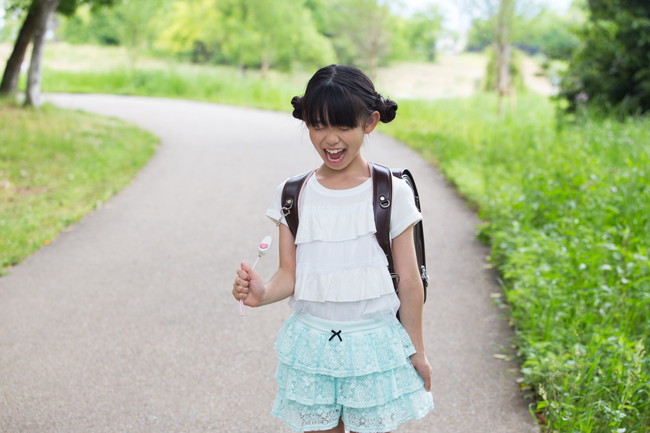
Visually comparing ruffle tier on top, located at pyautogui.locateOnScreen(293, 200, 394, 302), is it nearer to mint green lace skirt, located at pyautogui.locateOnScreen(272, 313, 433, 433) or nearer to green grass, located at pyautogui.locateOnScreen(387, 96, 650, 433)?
mint green lace skirt, located at pyautogui.locateOnScreen(272, 313, 433, 433)

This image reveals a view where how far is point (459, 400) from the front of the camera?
13.4 ft

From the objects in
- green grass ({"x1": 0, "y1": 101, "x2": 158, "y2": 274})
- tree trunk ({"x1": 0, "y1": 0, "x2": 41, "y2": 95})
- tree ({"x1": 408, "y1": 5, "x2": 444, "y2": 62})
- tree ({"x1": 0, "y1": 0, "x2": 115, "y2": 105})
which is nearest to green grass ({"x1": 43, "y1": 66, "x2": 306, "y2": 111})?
tree ({"x1": 0, "y1": 0, "x2": 115, "y2": 105})

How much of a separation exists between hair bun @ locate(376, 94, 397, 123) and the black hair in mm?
17

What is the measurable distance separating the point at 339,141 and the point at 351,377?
0.71 metres

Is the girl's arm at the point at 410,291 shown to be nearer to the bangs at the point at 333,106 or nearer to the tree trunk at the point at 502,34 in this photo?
the bangs at the point at 333,106

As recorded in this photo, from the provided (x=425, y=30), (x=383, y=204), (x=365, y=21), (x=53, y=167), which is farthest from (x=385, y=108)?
(x=425, y=30)

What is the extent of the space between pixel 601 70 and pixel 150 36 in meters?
33.6

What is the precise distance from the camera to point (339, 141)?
221 centimetres

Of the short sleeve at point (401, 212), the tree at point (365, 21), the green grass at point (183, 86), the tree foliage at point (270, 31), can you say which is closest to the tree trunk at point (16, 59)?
the green grass at point (183, 86)

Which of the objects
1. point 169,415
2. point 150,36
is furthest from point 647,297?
point 150,36

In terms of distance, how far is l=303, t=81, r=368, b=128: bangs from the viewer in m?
2.18

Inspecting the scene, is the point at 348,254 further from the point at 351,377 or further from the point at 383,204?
the point at 351,377

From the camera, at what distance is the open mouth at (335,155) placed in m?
2.24

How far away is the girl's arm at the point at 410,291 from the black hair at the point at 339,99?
40 centimetres
